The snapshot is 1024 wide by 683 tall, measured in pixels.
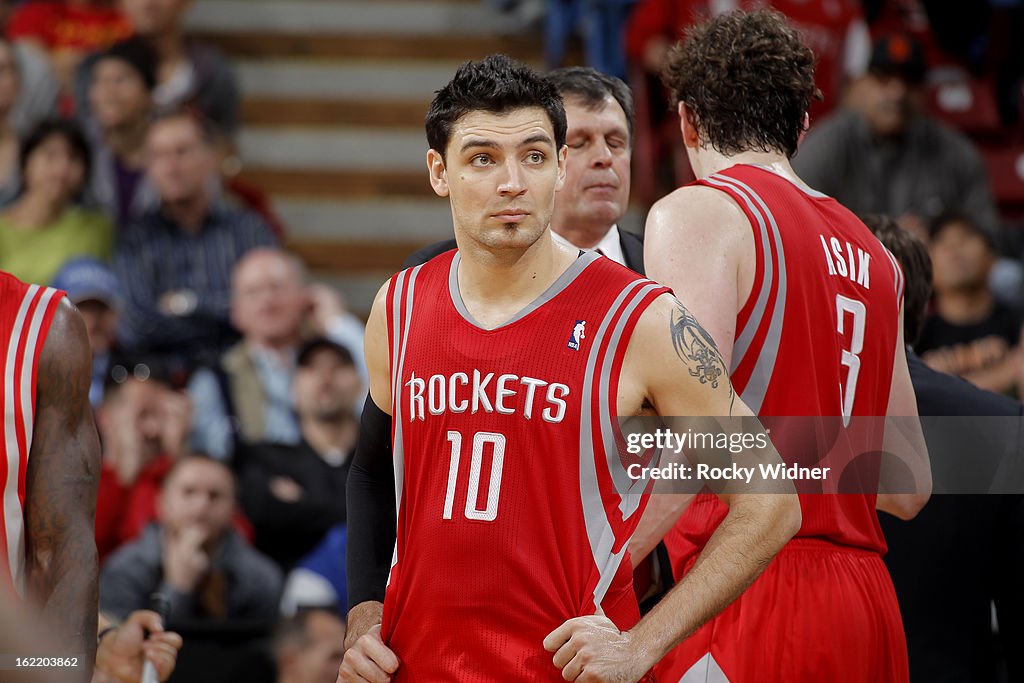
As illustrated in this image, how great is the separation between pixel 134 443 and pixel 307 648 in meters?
1.84

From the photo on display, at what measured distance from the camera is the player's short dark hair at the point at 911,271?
12.9ft

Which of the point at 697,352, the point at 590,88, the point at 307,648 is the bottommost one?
the point at 307,648

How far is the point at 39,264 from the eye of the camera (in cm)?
763

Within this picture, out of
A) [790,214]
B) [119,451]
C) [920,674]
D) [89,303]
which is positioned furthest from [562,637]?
[89,303]

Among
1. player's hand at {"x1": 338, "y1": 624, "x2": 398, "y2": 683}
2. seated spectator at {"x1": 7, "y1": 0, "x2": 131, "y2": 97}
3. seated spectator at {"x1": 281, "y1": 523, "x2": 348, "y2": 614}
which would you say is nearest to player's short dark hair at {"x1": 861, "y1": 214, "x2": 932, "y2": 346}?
player's hand at {"x1": 338, "y1": 624, "x2": 398, "y2": 683}

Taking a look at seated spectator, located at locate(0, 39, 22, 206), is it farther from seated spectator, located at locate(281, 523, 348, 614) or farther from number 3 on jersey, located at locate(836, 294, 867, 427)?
number 3 on jersey, located at locate(836, 294, 867, 427)

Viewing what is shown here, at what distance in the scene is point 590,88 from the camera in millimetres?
3654

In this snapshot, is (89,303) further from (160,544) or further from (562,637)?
(562,637)

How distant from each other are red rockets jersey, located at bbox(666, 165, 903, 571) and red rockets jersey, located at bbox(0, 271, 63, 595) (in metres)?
1.39

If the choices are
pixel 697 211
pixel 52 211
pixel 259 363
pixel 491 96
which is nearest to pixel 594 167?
pixel 697 211

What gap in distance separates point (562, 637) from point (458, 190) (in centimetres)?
87

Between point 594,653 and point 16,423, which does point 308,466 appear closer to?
point 16,423

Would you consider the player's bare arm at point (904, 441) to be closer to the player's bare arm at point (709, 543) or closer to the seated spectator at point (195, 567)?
the player's bare arm at point (709, 543)

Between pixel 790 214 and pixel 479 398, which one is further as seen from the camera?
pixel 790 214
